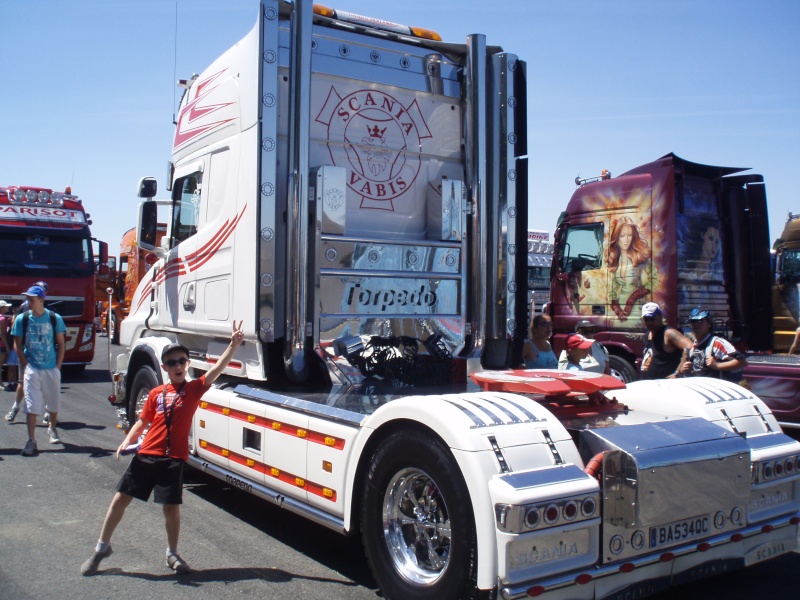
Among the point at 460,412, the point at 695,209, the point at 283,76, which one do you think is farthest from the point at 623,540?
the point at 695,209

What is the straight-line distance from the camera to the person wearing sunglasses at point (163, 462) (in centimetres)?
461

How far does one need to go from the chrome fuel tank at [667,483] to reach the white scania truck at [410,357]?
0.01 m

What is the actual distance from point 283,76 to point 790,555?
4840 mm

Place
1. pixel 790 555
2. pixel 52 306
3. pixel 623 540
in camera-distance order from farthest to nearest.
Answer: pixel 52 306 < pixel 790 555 < pixel 623 540

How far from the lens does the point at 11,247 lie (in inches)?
561

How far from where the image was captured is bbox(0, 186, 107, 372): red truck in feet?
46.5

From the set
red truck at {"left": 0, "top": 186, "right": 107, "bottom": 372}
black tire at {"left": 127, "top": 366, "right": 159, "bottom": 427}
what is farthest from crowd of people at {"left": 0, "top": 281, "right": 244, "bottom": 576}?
red truck at {"left": 0, "top": 186, "right": 107, "bottom": 372}

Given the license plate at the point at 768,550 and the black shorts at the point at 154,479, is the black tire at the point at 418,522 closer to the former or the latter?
the black shorts at the point at 154,479

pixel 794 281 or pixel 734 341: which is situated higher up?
pixel 794 281

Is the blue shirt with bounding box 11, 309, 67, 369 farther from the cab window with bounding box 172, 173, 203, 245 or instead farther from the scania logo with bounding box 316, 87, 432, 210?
the scania logo with bounding box 316, 87, 432, 210

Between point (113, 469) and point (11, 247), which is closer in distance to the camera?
point (113, 469)

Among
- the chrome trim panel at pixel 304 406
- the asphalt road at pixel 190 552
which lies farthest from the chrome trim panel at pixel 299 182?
the asphalt road at pixel 190 552

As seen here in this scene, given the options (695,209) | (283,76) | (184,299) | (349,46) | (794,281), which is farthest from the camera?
(794,281)

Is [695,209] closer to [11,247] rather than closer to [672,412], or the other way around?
[672,412]
